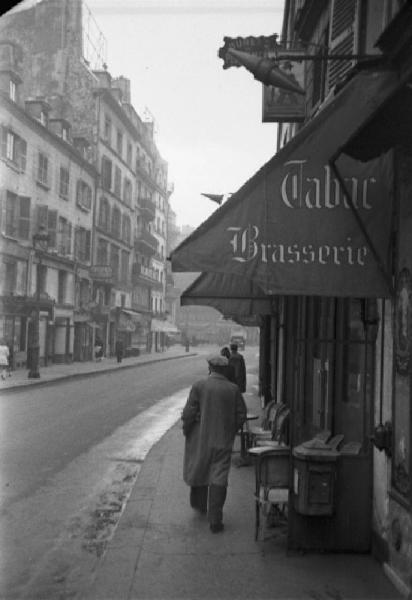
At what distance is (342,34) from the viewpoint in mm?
8094

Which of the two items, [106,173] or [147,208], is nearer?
[106,173]

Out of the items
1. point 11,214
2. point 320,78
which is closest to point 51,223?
point 11,214

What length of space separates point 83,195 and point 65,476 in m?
32.9

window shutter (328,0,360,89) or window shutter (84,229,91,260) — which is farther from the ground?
window shutter (84,229,91,260)

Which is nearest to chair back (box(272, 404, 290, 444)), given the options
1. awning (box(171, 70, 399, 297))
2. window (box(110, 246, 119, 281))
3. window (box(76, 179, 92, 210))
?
awning (box(171, 70, 399, 297))

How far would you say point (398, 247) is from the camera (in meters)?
4.82

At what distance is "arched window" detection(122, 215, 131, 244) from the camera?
51.1m

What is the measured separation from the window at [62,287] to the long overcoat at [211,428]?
30.2 meters

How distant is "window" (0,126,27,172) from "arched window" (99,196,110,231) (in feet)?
44.4

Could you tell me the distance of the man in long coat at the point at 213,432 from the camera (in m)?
6.20

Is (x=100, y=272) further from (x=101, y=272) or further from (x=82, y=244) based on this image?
(x=82, y=244)

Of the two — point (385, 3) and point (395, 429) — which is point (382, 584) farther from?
point (385, 3)

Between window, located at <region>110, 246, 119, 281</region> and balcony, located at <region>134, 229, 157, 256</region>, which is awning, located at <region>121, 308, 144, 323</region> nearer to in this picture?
window, located at <region>110, 246, 119, 281</region>

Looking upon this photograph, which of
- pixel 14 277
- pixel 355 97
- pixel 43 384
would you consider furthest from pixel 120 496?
pixel 14 277
